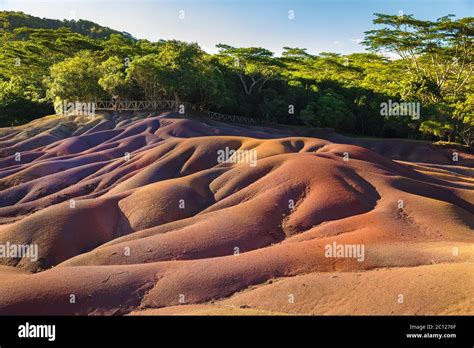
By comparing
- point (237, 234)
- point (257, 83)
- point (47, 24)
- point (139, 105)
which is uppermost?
point (47, 24)

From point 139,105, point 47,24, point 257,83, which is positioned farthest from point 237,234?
point 47,24

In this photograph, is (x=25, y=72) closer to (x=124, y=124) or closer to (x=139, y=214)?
(x=124, y=124)

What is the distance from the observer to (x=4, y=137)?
5353 centimetres

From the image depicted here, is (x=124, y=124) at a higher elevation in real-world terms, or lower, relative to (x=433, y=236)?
higher

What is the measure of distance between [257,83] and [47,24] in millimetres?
108711

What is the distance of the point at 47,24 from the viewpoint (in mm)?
148375

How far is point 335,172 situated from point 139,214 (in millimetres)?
12646

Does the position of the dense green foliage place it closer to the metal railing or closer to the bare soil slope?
the metal railing

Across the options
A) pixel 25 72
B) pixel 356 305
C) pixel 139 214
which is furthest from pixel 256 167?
pixel 25 72

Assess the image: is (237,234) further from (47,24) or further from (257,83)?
(47,24)

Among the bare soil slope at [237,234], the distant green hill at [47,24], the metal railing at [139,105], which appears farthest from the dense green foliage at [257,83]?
the distant green hill at [47,24]

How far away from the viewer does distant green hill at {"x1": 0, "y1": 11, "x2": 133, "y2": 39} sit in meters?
129

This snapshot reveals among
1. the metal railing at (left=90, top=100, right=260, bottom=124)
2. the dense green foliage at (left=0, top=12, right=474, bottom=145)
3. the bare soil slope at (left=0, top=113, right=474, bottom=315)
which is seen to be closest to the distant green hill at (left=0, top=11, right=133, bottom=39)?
the dense green foliage at (left=0, top=12, right=474, bottom=145)

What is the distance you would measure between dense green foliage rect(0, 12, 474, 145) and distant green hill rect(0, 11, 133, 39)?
2228 inches
